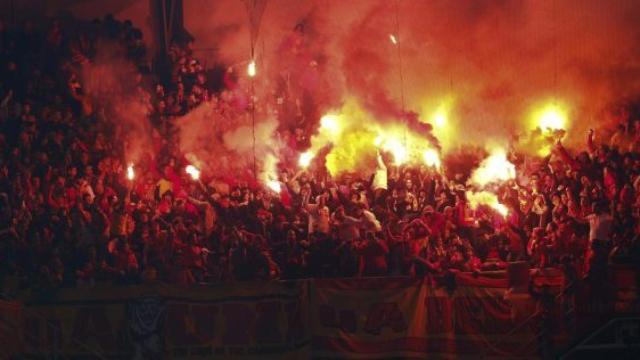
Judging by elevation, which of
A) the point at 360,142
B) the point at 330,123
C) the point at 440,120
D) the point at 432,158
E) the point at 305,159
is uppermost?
the point at 330,123

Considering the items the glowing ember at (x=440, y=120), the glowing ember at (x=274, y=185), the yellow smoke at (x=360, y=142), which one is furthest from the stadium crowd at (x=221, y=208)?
the glowing ember at (x=440, y=120)

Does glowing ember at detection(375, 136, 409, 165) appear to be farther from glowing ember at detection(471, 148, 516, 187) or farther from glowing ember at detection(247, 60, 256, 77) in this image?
glowing ember at detection(247, 60, 256, 77)

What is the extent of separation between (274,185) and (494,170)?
415 centimetres

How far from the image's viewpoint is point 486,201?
17.8m

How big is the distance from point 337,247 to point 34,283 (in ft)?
14.5

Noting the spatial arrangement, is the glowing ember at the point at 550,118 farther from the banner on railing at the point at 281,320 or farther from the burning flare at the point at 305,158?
the banner on railing at the point at 281,320

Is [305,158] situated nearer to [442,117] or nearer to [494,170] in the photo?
[442,117]

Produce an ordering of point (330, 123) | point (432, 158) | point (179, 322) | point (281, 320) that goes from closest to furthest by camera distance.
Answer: point (281, 320) → point (179, 322) → point (432, 158) → point (330, 123)

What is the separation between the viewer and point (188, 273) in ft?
50.7

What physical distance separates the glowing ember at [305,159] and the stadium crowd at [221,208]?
0.36 m

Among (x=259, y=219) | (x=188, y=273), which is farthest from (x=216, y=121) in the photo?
(x=188, y=273)

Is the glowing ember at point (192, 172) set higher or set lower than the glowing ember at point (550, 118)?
lower

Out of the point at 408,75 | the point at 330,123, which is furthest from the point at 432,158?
the point at 330,123

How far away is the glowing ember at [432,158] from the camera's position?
1973 cm
